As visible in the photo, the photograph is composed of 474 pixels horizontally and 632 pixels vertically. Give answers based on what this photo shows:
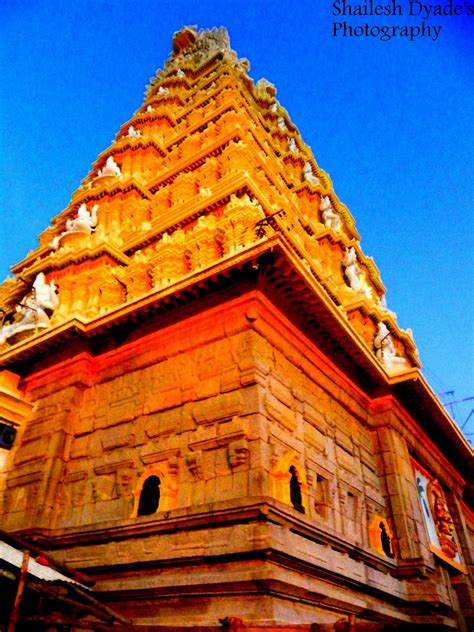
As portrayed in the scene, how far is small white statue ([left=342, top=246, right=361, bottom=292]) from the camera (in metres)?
17.8

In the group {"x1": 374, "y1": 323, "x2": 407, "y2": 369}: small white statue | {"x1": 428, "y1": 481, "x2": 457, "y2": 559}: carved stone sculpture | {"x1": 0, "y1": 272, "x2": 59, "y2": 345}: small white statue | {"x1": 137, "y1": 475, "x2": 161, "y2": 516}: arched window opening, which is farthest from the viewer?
{"x1": 374, "y1": 323, "x2": 407, "y2": 369}: small white statue

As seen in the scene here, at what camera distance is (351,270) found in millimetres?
18203

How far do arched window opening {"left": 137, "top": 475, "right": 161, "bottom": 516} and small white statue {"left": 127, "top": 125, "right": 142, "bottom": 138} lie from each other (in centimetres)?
1641

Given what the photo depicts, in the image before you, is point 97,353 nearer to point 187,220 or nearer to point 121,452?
point 121,452

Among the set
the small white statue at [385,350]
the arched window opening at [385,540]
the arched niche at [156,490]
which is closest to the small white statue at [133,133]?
the small white statue at [385,350]

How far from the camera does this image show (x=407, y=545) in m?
10.7

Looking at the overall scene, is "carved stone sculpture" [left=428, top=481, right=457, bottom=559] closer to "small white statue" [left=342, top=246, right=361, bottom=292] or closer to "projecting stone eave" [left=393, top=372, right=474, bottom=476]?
"projecting stone eave" [left=393, top=372, right=474, bottom=476]

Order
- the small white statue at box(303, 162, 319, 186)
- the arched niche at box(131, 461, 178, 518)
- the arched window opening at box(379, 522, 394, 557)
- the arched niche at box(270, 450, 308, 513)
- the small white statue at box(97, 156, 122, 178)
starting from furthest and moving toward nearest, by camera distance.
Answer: the small white statue at box(303, 162, 319, 186) < the small white statue at box(97, 156, 122, 178) < the arched window opening at box(379, 522, 394, 557) < the arched niche at box(131, 461, 178, 518) < the arched niche at box(270, 450, 308, 513)

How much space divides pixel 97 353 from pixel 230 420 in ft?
14.9

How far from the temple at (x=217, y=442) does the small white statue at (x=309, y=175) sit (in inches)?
220

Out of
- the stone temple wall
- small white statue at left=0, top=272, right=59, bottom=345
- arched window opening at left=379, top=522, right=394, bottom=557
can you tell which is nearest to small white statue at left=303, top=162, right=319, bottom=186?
the stone temple wall

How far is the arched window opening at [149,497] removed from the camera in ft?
27.3

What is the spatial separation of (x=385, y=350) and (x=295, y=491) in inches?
326

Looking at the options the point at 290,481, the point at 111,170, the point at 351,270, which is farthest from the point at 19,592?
the point at 111,170
